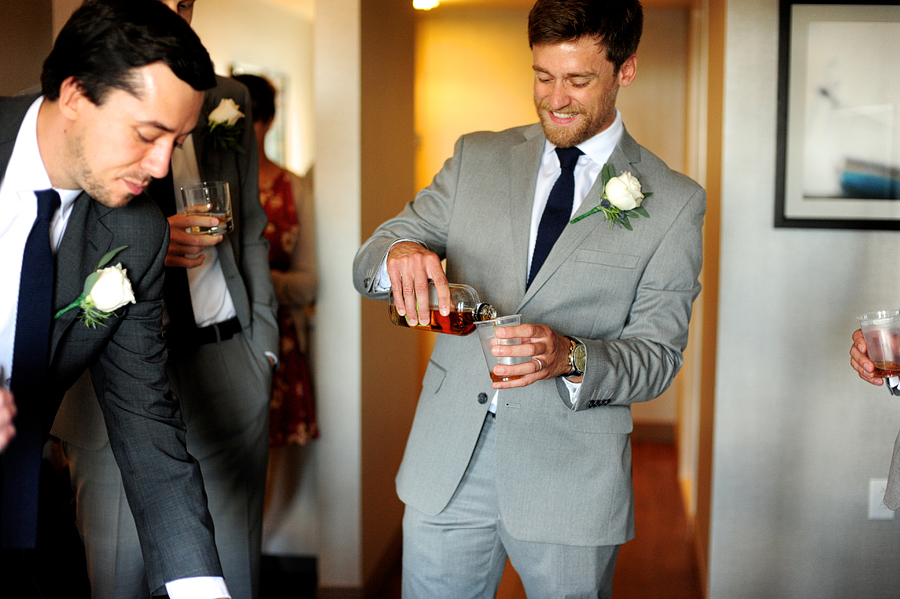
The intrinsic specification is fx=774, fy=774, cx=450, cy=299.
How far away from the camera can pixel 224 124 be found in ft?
7.48

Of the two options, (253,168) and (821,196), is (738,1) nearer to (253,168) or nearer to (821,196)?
(821,196)

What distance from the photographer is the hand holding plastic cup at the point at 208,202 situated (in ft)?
6.41

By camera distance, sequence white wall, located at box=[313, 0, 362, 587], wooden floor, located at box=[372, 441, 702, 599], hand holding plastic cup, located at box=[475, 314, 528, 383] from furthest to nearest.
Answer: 1. wooden floor, located at box=[372, 441, 702, 599]
2. white wall, located at box=[313, 0, 362, 587]
3. hand holding plastic cup, located at box=[475, 314, 528, 383]

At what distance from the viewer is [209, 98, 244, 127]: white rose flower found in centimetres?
226

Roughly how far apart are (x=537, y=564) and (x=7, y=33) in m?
2.74

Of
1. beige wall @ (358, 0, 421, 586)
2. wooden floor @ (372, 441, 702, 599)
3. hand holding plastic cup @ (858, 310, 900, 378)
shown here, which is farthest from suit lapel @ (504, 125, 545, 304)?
wooden floor @ (372, 441, 702, 599)

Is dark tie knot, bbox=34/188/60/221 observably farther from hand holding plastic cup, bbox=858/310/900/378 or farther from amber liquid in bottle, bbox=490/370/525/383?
hand holding plastic cup, bbox=858/310/900/378

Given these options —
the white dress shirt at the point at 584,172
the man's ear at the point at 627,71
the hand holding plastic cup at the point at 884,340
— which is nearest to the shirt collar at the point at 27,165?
the white dress shirt at the point at 584,172

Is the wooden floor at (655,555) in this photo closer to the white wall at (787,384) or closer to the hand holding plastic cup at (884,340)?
the white wall at (787,384)

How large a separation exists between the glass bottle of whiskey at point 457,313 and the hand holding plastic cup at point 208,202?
1.97ft

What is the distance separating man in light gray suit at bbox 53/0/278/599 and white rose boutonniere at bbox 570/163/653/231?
0.98 m

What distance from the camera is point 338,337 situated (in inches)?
120

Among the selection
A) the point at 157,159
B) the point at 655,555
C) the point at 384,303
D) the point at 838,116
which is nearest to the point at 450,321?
the point at 157,159

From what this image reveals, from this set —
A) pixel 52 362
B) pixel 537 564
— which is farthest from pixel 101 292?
pixel 537 564
